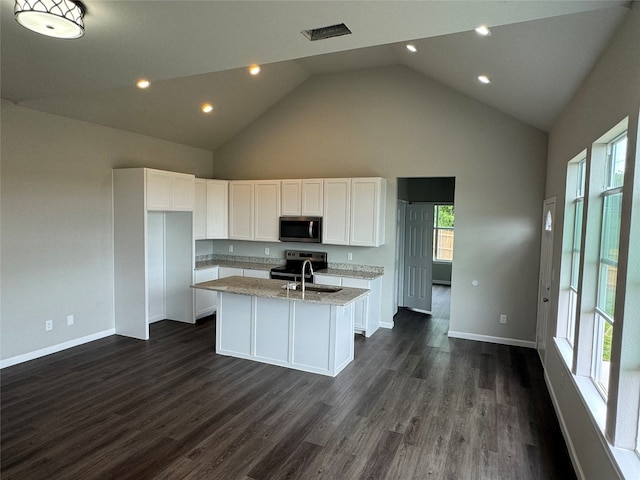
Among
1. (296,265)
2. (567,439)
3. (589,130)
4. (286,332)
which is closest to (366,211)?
(296,265)

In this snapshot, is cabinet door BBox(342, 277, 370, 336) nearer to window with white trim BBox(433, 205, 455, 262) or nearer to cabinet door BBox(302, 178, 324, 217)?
cabinet door BBox(302, 178, 324, 217)

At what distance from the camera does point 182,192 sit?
5.74 metres

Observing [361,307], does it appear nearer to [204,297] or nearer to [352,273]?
[352,273]

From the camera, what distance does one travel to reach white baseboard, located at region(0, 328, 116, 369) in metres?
4.26

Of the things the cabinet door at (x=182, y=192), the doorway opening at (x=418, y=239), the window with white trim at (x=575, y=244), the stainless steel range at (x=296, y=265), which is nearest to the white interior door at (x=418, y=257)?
the doorway opening at (x=418, y=239)

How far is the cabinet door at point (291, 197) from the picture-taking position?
6.05 metres

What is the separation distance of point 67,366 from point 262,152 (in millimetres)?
4267

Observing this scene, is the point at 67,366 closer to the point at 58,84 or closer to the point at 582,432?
the point at 58,84

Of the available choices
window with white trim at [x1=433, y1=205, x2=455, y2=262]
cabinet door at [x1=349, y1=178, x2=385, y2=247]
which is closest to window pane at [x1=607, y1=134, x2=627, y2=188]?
cabinet door at [x1=349, y1=178, x2=385, y2=247]

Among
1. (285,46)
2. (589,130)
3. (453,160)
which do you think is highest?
(285,46)

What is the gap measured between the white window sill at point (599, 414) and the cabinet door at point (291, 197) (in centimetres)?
392

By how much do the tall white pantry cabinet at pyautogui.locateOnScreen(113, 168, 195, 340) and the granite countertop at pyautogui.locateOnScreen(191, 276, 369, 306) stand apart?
1.34 meters

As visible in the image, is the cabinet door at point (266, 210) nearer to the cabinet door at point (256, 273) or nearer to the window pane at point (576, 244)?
the cabinet door at point (256, 273)

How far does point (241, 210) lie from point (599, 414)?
5470 millimetres
